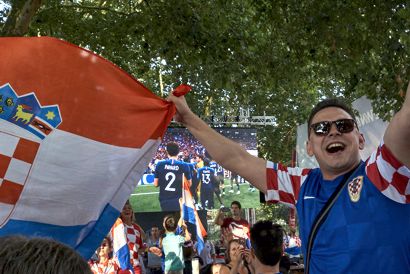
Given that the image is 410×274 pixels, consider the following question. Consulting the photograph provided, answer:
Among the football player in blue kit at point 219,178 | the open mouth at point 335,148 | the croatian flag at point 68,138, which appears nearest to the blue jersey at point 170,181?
the football player in blue kit at point 219,178

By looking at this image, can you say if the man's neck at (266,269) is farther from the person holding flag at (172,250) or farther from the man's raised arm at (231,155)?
the person holding flag at (172,250)

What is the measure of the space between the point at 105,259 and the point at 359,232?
7.05 metres

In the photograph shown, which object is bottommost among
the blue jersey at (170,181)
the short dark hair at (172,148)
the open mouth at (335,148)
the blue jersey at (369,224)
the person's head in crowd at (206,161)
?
the blue jersey at (369,224)

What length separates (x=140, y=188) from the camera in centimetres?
1847

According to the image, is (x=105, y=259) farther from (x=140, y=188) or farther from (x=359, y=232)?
(x=140, y=188)

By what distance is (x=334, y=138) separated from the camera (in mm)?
2660

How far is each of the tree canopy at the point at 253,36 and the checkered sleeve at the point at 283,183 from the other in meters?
4.48

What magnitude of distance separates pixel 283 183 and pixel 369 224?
2.04 feet

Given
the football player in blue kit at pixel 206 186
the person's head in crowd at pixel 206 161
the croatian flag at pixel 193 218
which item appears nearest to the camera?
the croatian flag at pixel 193 218

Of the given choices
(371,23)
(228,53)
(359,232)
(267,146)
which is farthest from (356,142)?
(267,146)

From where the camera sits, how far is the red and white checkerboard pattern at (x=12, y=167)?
141 inches

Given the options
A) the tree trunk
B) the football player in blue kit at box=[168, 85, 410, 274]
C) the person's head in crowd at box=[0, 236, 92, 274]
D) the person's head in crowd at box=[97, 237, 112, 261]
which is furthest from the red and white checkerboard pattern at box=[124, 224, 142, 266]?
the person's head in crowd at box=[0, 236, 92, 274]

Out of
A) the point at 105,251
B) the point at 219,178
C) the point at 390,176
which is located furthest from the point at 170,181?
the point at 390,176

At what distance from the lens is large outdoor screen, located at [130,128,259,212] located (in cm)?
1778
